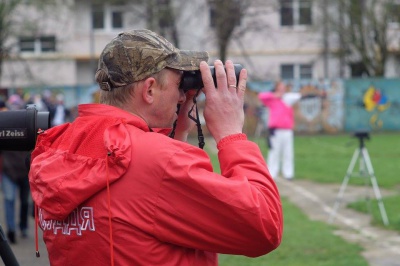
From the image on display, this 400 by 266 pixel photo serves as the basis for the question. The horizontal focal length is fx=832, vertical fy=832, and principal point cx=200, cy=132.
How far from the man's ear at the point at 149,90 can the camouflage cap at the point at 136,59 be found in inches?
0.9

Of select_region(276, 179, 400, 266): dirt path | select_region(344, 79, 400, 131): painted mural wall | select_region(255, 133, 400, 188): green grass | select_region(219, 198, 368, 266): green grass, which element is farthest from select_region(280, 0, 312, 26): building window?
select_region(219, 198, 368, 266): green grass

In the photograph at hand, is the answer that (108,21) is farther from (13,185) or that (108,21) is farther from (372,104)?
(13,185)

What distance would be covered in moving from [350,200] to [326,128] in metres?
25.1

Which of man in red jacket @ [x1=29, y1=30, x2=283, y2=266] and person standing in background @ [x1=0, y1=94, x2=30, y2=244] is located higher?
man in red jacket @ [x1=29, y1=30, x2=283, y2=266]

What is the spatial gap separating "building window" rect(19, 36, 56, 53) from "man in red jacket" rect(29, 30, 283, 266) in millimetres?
38896

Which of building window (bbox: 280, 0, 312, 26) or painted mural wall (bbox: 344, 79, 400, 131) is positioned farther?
building window (bbox: 280, 0, 312, 26)

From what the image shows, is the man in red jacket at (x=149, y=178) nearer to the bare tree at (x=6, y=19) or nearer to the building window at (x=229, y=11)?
the bare tree at (x=6, y=19)

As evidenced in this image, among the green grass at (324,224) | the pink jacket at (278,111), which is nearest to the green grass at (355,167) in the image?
the green grass at (324,224)

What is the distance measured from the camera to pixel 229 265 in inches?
349

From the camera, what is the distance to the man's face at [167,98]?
9.84 ft

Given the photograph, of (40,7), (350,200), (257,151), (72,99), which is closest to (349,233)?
(350,200)

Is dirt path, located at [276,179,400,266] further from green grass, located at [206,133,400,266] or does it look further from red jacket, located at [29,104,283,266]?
red jacket, located at [29,104,283,266]

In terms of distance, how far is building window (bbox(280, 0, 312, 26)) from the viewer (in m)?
43.5

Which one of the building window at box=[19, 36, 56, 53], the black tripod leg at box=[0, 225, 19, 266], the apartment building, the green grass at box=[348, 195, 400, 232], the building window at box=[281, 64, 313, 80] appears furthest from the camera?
the building window at box=[281, 64, 313, 80]
